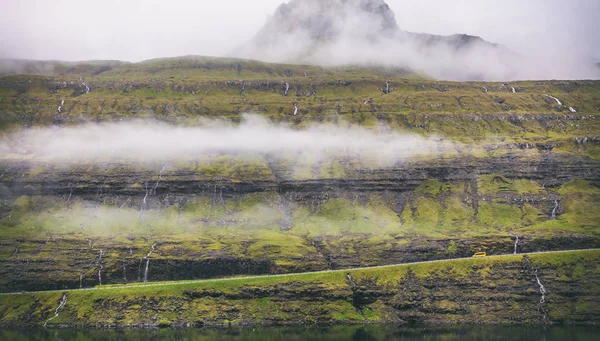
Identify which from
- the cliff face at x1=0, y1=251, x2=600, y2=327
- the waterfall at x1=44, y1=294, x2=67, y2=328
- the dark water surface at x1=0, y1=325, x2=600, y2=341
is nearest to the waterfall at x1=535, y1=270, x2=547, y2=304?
the cliff face at x1=0, y1=251, x2=600, y2=327

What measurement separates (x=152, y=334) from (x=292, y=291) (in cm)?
4572

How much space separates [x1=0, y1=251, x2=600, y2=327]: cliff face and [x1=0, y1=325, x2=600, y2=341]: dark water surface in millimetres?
8589

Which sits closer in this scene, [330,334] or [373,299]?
[330,334]

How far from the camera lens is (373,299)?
19350cm

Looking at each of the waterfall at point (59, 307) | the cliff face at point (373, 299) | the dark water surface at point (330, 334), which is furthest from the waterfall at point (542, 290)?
the waterfall at point (59, 307)

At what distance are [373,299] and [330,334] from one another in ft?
111

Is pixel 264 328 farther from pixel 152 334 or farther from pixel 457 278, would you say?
pixel 457 278

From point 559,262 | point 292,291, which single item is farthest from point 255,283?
point 559,262

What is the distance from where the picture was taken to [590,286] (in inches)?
7303

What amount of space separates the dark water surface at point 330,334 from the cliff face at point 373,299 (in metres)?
8.59

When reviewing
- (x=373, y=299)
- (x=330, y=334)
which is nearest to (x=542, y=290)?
(x=373, y=299)

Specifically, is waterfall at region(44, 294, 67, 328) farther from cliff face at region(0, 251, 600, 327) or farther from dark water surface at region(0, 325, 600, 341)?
dark water surface at region(0, 325, 600, 341)

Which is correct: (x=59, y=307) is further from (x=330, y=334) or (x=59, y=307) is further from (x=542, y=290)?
(x=542, y=290)

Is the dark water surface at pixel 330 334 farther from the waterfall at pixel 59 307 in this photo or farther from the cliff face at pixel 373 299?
the waterfall at pixel 59 307
